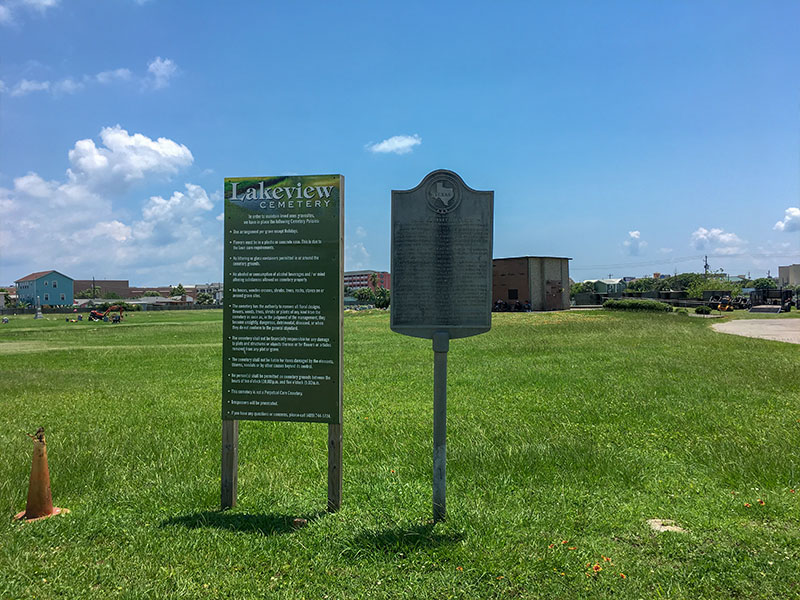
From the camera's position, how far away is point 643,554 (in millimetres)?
4238

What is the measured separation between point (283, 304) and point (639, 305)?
1864 inches

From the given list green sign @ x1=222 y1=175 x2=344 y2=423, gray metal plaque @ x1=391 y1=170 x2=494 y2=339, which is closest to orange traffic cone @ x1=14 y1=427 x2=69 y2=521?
green sign @ x1=222 y1=175 x2=344 y2=423

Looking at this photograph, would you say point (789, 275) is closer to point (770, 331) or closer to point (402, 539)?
point (770, 331)

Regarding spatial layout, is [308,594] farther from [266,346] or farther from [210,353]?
[210,353]

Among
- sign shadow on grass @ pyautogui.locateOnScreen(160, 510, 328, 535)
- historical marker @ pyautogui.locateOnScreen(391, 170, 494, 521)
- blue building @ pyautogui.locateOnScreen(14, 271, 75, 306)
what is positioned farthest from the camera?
blue building @ pyautogui.locateOnScreen(14, 271, 75, 306)

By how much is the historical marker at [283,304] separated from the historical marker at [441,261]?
61 centimetres

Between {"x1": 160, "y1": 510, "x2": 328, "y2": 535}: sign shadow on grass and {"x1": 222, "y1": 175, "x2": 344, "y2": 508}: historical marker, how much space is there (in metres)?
0.27

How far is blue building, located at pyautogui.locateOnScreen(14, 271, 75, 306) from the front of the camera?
432 feet

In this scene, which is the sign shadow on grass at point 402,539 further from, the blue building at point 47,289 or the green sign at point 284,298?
the blue building at point 47,289

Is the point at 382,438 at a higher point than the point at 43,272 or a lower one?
lower

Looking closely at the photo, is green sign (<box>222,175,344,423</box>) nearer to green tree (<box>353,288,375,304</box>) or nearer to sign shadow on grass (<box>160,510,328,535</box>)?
sign shadow on grass (<box>160,510,328,535</box>)

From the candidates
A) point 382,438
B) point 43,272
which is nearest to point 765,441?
point 382,438

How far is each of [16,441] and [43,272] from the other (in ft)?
497

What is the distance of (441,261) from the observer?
206 inches
